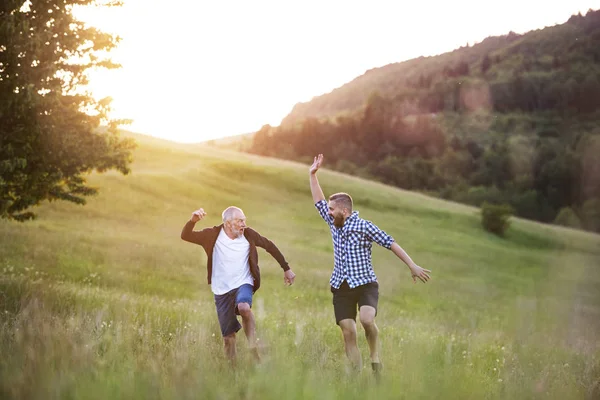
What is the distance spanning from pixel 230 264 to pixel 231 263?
0.05ft

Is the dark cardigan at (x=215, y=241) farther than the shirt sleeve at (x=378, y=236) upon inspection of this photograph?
Yes

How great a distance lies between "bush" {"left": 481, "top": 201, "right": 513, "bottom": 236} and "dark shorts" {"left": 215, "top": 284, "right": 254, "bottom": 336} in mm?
43804

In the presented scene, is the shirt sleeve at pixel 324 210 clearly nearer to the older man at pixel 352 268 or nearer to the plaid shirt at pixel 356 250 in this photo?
the older man at pixel 352 268

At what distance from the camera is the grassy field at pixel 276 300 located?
4.13 m

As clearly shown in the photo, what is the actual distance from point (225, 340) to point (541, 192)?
86.9m

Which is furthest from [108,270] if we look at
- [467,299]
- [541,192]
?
[541,192]

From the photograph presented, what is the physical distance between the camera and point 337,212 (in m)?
6.92

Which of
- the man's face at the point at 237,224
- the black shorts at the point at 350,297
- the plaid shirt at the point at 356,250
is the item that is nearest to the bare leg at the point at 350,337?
the black shorts at the point at 350,297

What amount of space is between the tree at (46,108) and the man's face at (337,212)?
5872mm

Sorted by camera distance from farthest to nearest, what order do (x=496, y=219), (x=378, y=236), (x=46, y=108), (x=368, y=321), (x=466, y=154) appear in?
(x=466, y=154) → (x=496, y=219) → (x=46, y=108) → (x=378, y=236) → (x=368, y=321)

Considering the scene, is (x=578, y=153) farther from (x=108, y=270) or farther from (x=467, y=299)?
(x=108, y=270)

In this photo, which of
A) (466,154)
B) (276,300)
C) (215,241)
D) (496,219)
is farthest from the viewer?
(466,154)

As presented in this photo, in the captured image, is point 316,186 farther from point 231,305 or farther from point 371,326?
point 371,326

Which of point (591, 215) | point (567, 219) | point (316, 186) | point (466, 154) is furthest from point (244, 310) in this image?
point (466, 154)
